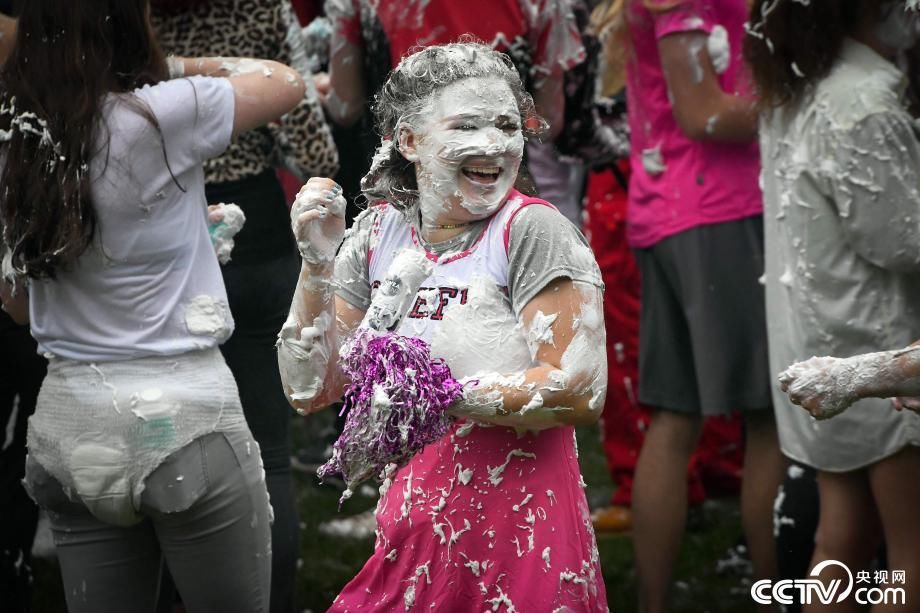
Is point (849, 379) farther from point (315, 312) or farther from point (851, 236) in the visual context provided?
point (315, 312)

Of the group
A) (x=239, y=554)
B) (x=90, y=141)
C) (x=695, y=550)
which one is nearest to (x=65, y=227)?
(x=90, y=141)

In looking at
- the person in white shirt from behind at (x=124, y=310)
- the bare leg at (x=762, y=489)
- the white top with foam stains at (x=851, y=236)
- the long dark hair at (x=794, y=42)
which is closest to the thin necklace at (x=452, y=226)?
the person in white shirt from behind at (x=124, y=310)

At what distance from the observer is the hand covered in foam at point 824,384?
2551 mm

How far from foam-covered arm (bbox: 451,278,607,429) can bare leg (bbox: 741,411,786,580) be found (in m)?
1.67

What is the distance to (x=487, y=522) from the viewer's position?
2.45 m

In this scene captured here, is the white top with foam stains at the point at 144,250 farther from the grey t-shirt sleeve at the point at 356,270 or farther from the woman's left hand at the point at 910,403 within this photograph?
the woman's left hand at the point at 910,403

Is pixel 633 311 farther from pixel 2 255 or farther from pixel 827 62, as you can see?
pixel 2 255

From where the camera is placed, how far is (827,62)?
3.27 meters

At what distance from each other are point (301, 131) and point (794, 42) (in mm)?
1410

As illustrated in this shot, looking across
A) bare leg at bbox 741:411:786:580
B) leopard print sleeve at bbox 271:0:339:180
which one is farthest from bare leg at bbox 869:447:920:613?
leopard print sleeve at bbox 271:0:339:180

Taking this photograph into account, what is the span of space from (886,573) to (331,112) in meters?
2.34

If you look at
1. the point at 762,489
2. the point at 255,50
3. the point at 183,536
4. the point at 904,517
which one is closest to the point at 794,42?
the point at 904,517

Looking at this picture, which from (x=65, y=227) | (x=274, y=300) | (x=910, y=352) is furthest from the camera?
(x=274, y=300)

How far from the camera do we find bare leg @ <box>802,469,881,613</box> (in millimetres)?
3279
